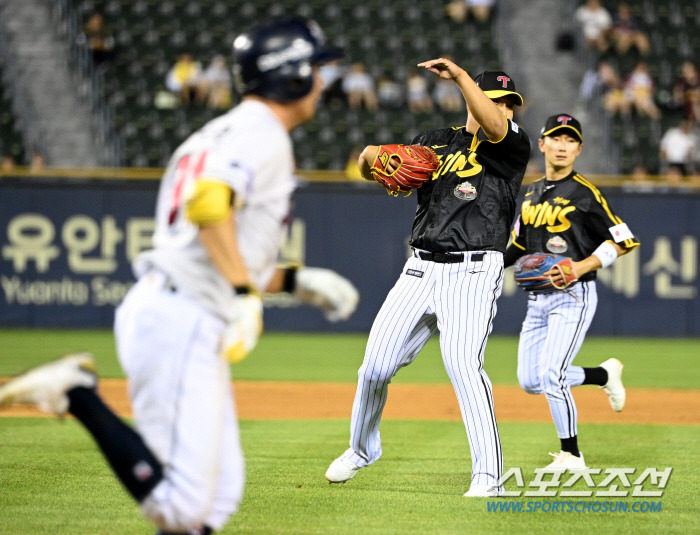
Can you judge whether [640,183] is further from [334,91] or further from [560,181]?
[560,181]

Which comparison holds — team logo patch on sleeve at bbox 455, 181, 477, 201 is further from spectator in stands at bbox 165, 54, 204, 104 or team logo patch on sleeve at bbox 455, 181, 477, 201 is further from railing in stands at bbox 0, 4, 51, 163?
railing in stands at bbox 0, 4, 51, 163

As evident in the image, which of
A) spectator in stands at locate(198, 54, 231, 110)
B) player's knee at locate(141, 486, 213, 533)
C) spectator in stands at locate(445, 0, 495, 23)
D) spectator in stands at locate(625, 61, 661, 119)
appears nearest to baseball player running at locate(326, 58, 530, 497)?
player's knee at locate(141, 486, 213, 533)

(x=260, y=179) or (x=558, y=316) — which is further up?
(x=260, y=179)

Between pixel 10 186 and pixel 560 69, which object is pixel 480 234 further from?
pixel 560 69

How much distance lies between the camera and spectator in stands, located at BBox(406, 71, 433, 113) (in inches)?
695

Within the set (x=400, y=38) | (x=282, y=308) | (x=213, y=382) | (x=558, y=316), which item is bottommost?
(x=282, y=308)

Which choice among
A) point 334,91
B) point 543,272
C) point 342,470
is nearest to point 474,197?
point 543,272

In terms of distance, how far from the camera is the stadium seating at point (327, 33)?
17.1 meters

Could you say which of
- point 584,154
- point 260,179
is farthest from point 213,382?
point 584,154

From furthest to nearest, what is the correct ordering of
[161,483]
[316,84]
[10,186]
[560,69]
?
1. [560,69]
2. [10,186]
3. [316,84]
4. [161,483]

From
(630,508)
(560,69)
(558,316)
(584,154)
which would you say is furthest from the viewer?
(560,69)

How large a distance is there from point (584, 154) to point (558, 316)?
44.3 ft

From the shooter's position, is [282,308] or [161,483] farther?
[282,308]

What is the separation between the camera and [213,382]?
2775mm
